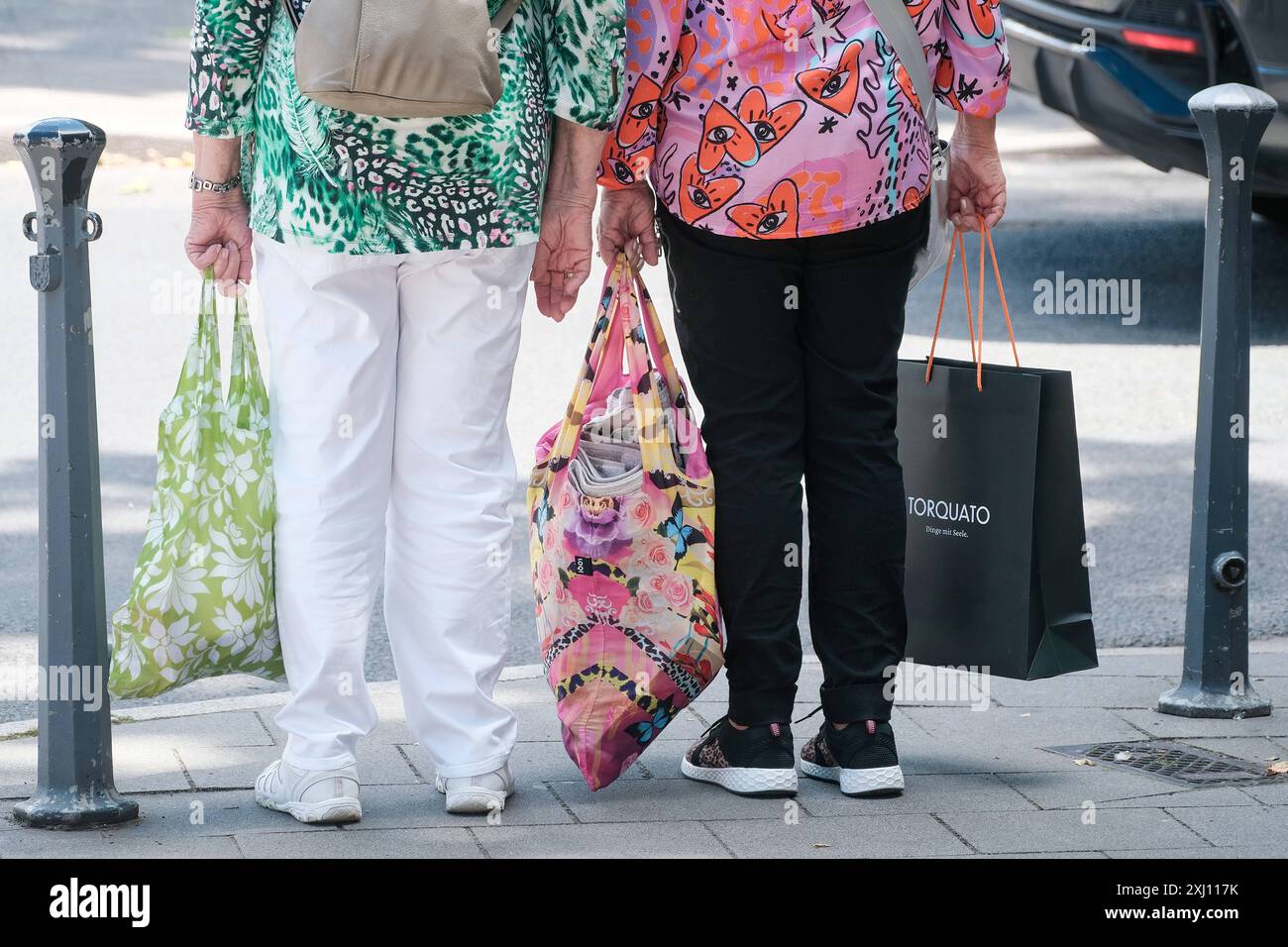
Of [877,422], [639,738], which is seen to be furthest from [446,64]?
[639,738]

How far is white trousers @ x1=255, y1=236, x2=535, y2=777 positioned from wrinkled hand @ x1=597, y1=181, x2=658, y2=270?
239 mm

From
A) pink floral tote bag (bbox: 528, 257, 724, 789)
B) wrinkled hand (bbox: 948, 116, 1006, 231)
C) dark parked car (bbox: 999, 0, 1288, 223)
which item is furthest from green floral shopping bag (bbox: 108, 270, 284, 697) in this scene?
dark parked car (bbox: 999, 0, 1288, 223)

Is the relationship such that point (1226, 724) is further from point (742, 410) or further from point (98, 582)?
point (98, 582)

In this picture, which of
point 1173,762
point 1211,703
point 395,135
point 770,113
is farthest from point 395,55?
point 1211,703

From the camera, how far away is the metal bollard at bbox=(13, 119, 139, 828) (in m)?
3.11

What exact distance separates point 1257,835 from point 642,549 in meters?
1.20

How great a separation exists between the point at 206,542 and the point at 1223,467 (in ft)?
7.30

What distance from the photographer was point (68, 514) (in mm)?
3145

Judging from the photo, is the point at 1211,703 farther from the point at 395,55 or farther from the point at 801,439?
the point at 395,55

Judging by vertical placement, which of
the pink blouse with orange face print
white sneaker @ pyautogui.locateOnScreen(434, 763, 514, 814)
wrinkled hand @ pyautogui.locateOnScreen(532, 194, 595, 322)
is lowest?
white sneaker @ pyautogui.locateOnScreen(434, 763, 514, 814)

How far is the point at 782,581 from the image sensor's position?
11.2 ft

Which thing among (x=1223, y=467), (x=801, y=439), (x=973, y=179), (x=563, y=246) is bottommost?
(x=1223, y=467)

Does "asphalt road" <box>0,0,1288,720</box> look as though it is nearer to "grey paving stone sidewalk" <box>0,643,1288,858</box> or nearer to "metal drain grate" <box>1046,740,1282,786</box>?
"grey paving stone sidewalk" <box>0,643,1288,858</box>

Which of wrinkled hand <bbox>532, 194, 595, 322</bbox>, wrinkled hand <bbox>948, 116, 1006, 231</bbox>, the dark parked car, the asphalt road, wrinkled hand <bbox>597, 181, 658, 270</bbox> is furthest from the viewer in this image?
the dark parked car
